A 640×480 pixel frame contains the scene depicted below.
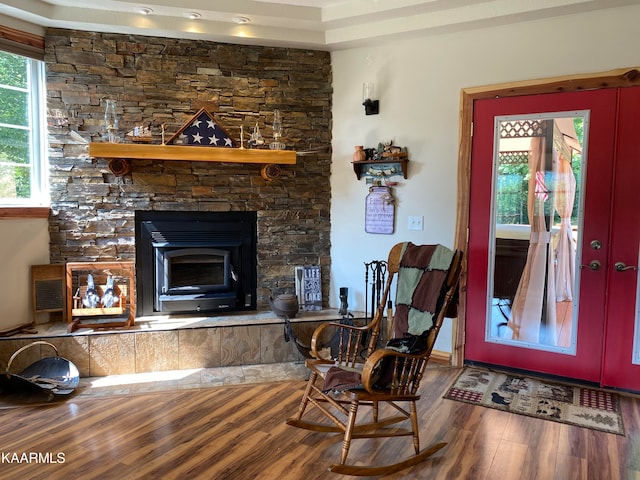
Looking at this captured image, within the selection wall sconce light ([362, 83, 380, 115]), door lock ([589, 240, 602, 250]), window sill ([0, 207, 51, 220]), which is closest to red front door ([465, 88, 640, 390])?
door lock ([589, 240, 602, 250])

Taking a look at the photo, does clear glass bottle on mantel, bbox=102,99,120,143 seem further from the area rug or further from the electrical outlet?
the area rug

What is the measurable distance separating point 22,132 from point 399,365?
3.28 metres

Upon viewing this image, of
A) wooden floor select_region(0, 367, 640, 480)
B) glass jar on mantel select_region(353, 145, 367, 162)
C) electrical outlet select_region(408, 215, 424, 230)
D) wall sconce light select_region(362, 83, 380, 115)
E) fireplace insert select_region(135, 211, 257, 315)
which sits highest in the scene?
wall sconce light select_region(362, 83, 380, 115)

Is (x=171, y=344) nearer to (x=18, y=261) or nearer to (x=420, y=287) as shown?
(x=18, y=261)

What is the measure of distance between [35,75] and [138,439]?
284 cm

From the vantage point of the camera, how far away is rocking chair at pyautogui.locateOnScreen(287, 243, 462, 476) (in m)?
2.21

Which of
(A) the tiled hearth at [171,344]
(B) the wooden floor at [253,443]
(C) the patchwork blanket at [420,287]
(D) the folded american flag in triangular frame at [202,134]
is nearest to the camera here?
(B) the wooden floor at [253,443]

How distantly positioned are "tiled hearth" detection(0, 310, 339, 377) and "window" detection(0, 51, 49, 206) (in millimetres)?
1047

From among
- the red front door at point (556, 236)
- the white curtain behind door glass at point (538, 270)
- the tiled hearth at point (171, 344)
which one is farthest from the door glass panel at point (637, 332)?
the tiled hearth at point (171, 344)

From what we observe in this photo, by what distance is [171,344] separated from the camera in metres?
3.45

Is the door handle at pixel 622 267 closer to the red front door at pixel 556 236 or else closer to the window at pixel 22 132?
the red front door at pixel 556 236

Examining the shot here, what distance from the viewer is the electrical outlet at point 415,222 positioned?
3.72 metres

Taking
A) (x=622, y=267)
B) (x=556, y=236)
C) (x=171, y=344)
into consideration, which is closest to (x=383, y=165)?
(x=556, y=236)

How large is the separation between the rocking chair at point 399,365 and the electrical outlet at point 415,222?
3.36 ft
